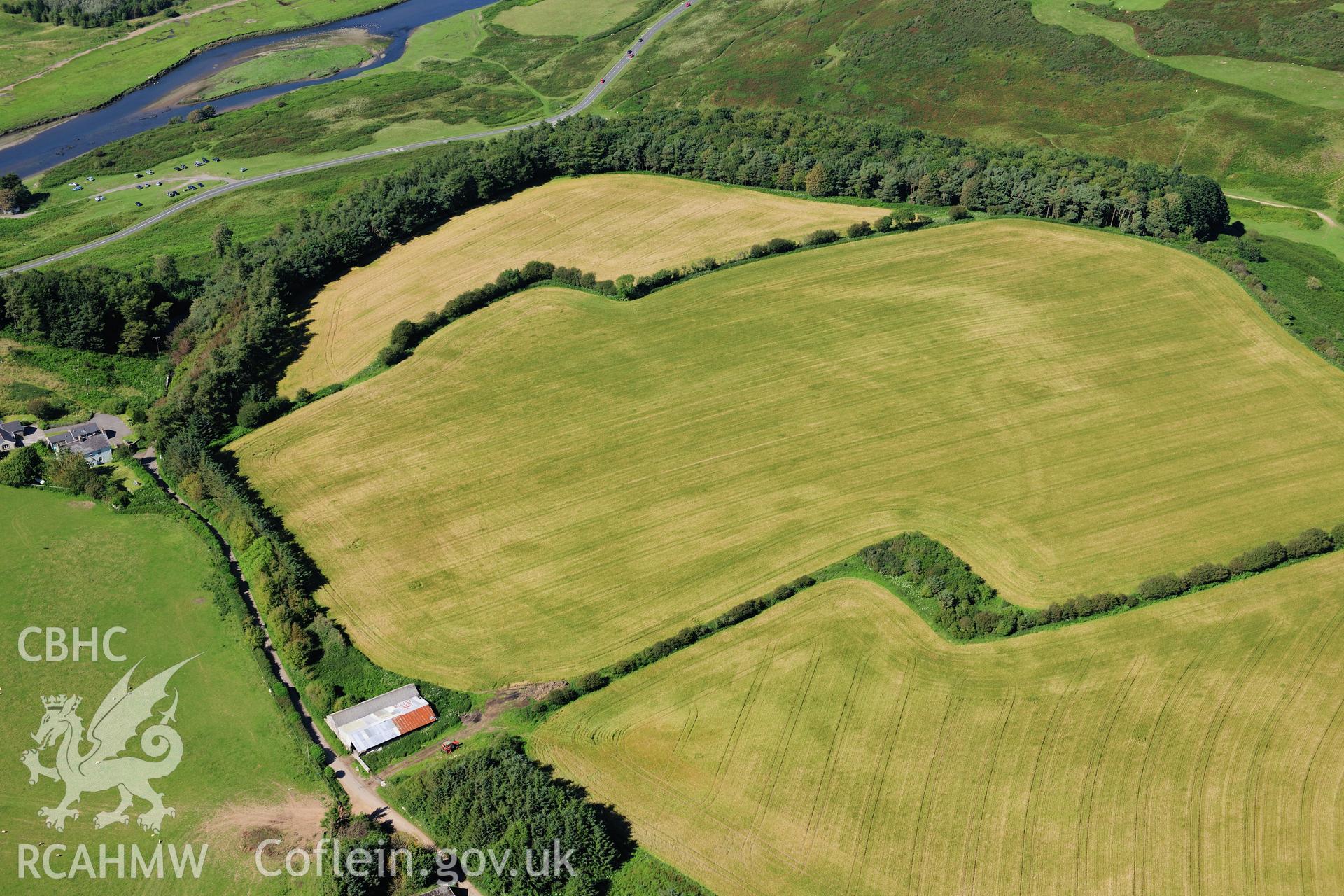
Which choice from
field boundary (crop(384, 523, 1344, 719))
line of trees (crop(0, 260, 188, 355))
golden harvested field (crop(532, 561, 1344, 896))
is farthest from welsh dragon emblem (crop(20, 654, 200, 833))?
line of trees (crop(0, 260, 188, 355))

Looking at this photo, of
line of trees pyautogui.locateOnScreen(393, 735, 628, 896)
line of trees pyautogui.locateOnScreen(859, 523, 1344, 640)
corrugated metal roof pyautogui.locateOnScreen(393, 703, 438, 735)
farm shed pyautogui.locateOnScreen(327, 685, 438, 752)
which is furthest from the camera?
line of trees pyautogui.locateOnScreen(859, 523, 1344, 640)

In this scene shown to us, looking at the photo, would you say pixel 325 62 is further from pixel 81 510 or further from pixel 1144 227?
pixel 1144 227

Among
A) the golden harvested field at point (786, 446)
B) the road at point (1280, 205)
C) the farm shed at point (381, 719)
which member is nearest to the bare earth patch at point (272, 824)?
the farm shed at point (381, 719)

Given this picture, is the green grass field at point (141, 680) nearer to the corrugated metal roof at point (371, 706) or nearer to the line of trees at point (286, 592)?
the line of trees at point (286, 592)

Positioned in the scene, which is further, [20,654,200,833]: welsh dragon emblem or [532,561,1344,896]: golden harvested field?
[20,654,200,833]: welsh dragon emblem

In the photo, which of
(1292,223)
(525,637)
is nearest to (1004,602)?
(525,637)

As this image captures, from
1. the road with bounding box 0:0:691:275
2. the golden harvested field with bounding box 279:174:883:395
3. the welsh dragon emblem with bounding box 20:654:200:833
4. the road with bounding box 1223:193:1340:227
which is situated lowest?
the welsh dragon emblem with bounding box 20:654:200:833

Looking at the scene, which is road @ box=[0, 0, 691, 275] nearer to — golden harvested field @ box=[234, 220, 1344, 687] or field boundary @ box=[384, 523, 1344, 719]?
golden harvested field @ box=[234, 220, 1344, 687]
